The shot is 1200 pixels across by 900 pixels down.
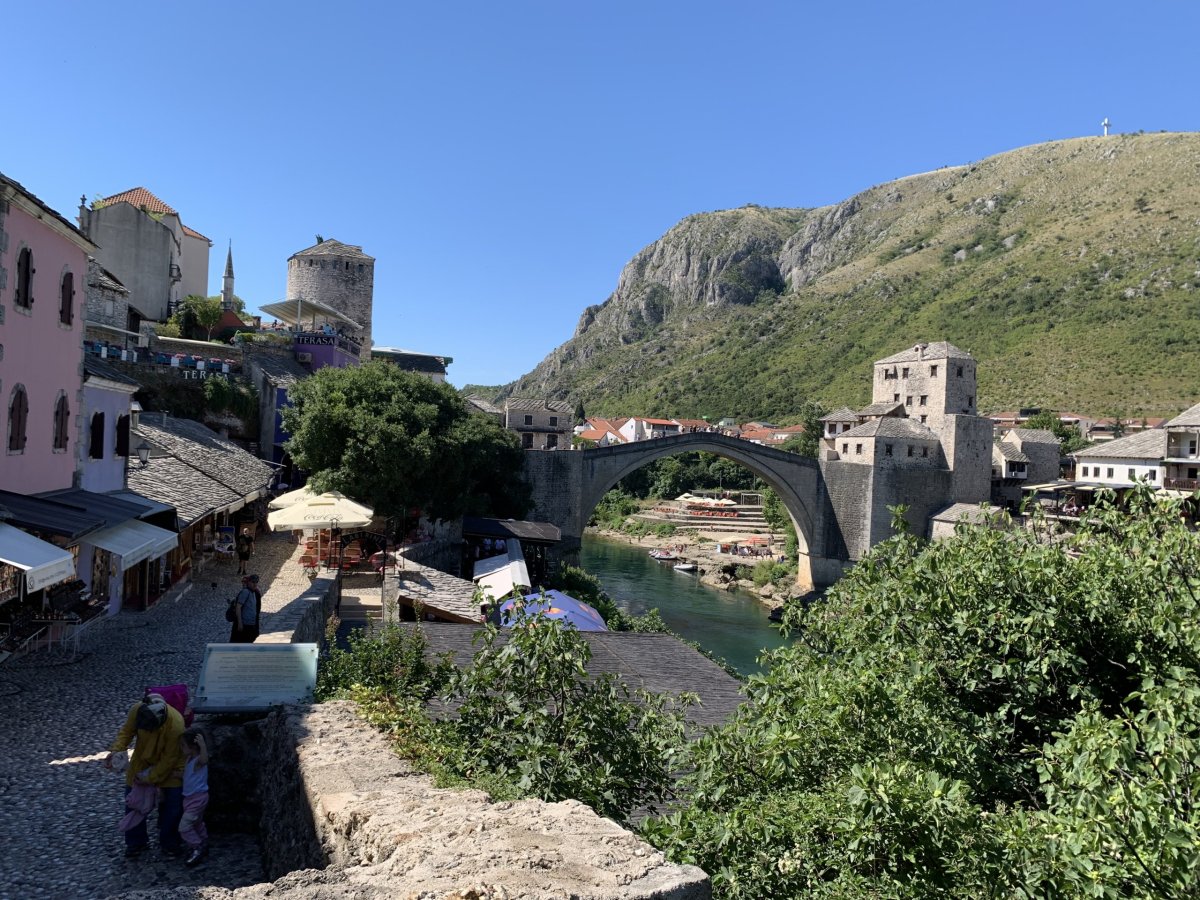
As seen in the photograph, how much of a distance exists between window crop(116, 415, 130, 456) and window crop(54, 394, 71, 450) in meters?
1.88

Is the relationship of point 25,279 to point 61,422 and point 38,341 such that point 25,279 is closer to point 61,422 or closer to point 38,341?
point 38,341

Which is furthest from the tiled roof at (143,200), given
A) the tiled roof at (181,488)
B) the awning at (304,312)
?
the tiled roof at (181,488)

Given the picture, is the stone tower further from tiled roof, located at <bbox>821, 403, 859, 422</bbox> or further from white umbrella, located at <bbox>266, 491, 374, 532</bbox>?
white umbrella, located at <bbox>266, 491, 374, 532</bbox>

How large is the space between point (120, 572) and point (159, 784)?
8277 millimetres

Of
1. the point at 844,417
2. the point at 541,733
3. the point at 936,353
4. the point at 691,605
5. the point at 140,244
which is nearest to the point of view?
the point at 541,733

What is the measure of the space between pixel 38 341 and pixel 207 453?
31.2 feet

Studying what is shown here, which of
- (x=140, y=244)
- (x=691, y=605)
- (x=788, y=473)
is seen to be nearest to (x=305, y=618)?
(x=140, y=244)

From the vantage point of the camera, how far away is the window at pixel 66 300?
11242 mm

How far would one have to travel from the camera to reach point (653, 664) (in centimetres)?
1138

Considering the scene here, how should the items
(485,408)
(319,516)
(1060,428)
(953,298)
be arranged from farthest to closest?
(953,298), (1060,428), (485,408), (319,516)

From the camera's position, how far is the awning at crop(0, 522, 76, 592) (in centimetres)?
718

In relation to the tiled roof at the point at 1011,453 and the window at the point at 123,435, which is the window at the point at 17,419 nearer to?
the window at the point at 123,435

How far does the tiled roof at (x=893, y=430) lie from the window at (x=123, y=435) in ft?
101

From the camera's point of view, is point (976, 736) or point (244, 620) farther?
point (244, 620)
